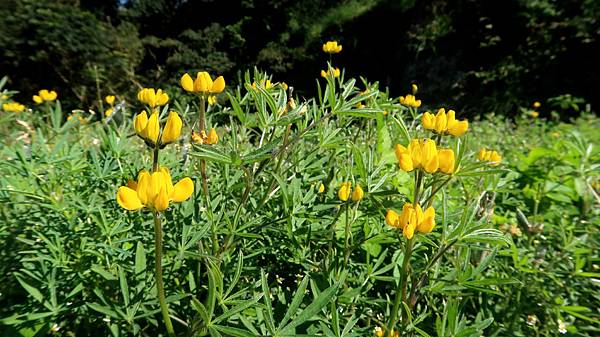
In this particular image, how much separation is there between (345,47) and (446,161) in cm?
997

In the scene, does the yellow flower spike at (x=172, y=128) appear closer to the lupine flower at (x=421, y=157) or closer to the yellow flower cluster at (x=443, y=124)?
the lupine flower at (x=421, y=157)

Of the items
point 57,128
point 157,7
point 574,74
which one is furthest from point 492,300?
point 157,7

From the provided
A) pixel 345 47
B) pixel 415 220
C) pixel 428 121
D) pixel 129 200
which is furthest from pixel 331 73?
pixel 345 47

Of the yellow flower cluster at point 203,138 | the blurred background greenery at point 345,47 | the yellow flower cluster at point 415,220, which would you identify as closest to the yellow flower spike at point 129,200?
the yellow flower cluster at point 203,138

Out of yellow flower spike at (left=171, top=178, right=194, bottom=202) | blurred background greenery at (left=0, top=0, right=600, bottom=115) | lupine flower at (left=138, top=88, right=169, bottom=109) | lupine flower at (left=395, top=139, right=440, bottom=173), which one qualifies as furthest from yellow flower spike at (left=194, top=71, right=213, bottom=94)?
blurred background greenery at (left=0, top=0, right=600, bottom=115)

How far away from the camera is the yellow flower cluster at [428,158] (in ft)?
2.18

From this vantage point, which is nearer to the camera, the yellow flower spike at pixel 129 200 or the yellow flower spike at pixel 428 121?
the yellow flower spike at pixel 129 200

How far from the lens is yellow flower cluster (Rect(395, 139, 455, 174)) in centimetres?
66

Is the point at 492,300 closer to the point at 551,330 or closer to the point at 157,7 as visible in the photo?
the point at 551,330

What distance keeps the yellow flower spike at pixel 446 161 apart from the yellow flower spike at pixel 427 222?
2.9 inches

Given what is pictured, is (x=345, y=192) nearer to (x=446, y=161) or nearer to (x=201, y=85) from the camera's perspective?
(x=446, y=161)

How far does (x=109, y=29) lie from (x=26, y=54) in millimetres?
Answer: 1792

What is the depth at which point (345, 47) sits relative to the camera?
10.1 metres

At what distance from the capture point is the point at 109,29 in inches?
357
